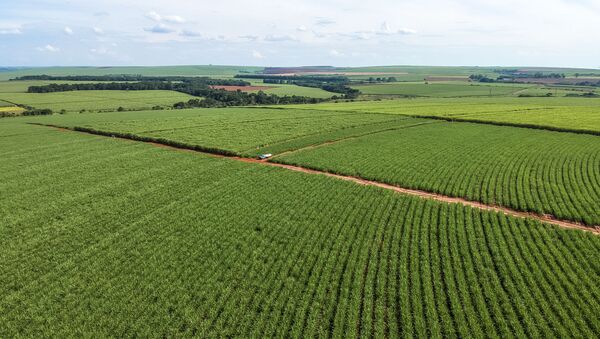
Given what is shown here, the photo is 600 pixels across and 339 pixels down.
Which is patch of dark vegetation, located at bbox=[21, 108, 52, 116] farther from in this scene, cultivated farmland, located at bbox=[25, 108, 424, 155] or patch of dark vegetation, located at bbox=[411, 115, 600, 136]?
patch of dark vegetation, located at bbox=[411, 115, 600, 136]

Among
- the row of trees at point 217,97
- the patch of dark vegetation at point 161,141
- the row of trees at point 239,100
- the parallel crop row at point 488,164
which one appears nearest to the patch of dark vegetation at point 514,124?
the parallel crop row at point 488,164

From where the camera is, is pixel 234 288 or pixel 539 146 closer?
pixel 234 288

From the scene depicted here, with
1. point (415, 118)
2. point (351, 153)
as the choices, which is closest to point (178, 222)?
point (351, 153)

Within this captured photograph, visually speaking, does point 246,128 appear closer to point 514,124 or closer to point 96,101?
point 514,124

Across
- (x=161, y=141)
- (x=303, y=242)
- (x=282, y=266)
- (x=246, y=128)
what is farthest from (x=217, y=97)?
(x=282, y=266)

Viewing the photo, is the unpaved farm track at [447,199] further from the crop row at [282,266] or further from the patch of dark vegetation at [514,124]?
the patch of dark vegetation at [514,124]

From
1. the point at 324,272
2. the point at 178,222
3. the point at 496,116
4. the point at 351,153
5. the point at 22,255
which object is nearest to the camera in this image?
the point at 324,272

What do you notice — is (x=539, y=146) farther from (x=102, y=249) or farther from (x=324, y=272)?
(x=102, y=249)
